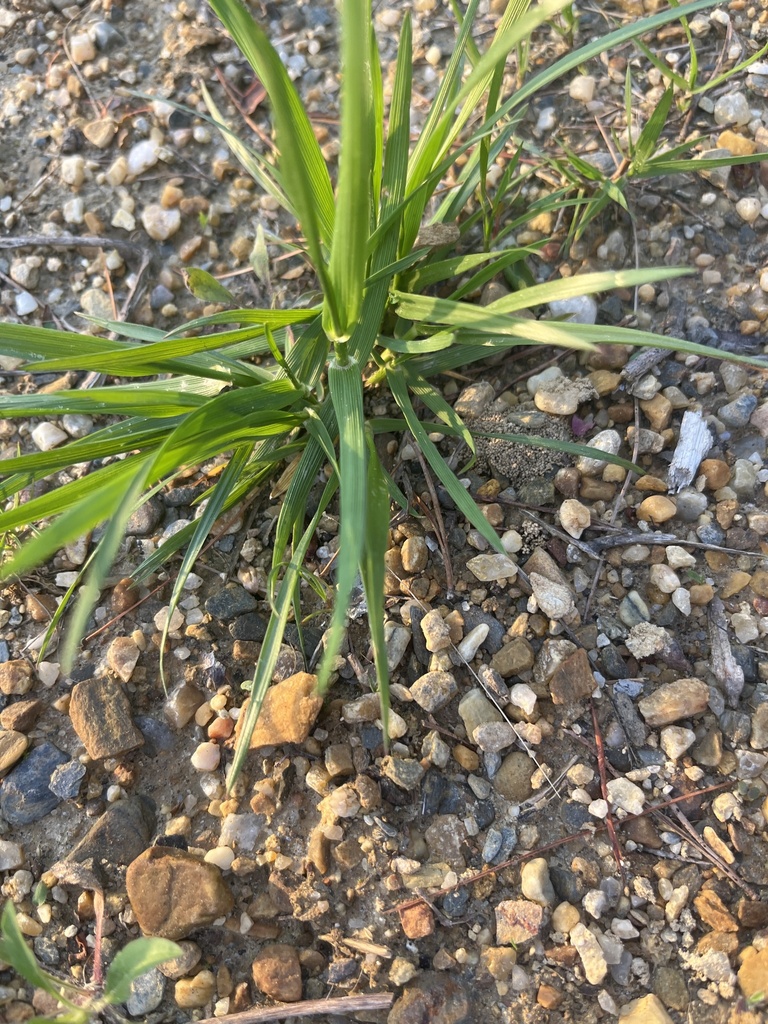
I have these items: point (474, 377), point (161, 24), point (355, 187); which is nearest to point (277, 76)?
point (355, 187)

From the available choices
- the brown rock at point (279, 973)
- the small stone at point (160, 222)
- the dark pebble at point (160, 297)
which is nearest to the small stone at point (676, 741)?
the brown rock at point (279, 973)

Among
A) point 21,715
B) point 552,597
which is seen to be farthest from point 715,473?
point 21,715

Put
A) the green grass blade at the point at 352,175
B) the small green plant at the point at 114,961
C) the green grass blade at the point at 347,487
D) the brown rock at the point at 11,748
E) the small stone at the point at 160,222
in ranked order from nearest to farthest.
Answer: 1. the green grass blade at the point at 352,175
2. the green grass blade at the point at 347,487
3. the small green plant at the point at 114,961
4. the brown rock at the point at 11,748
5. the small stone at the point at 160,222

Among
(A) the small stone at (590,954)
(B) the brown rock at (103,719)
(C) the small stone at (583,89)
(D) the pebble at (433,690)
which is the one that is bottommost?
(A) the small stone at (590,954)

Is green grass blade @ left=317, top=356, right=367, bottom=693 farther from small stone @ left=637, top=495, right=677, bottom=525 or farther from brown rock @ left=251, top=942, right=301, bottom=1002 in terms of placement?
small stone @ left=637, top=495, right=677, bottom=525

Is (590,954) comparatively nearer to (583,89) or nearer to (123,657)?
(123,657)

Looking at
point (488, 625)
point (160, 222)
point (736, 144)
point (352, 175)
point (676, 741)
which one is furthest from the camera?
point (160, 222)

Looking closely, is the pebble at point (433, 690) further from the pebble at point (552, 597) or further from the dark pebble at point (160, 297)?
the dark pebble at point (160, 297)
